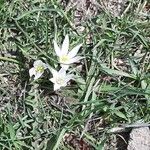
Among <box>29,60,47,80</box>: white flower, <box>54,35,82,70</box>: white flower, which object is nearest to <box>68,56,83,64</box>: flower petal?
<box>54,35,82,70</box>: white flower

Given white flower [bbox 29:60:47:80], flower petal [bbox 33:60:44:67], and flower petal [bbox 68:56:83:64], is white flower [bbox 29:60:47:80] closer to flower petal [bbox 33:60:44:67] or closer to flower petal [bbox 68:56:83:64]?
flower petal [bbox 33:60:44:67]

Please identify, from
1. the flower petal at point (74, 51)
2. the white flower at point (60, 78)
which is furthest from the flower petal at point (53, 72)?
the flower petal at point (74, 51)

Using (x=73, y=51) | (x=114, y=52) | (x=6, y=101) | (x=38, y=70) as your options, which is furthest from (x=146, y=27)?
(x=6, y=101)

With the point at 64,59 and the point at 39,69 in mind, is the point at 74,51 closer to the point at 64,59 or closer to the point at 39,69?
the point at 64,59

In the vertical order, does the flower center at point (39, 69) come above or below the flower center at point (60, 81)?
above

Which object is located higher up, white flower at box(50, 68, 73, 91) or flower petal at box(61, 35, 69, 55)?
flower petal at box(61, 35, 69, 55)

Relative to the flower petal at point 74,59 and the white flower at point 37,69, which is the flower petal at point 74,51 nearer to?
the flower petal at point 74,59

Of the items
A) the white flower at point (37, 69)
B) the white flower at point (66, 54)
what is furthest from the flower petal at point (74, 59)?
the white flower at point (37, 69)
